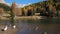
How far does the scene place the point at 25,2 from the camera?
21188 mm

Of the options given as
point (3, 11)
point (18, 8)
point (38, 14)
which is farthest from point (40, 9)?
point (3, 11)

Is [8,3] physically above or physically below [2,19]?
above

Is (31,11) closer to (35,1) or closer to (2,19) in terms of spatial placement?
(35,1)

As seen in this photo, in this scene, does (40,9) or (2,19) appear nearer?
(2,19)

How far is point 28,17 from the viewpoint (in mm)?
20688

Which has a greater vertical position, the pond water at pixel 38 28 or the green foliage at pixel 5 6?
the green foliage at pixel 5 6

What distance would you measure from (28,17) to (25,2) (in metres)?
1.80

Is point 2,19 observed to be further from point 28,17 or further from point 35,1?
point 35,1

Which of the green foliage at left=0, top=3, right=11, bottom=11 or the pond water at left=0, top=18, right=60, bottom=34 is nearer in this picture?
the pond water at left=0, top=18, right=60, bottom=34

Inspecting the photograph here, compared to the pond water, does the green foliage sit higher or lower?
higher

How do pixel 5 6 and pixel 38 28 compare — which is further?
pixel 5 6

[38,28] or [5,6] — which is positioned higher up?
[5,6]

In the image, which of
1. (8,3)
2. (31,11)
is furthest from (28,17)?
(8,3)

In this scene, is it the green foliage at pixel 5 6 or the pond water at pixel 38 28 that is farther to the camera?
the green foliage at pixel 5 6
